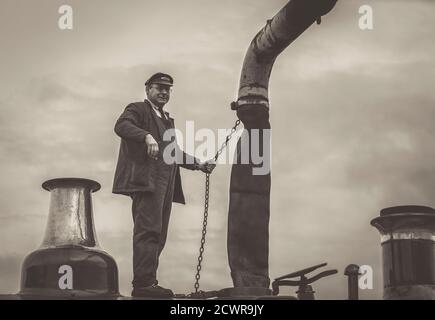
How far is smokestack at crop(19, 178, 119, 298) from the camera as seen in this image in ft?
27.5

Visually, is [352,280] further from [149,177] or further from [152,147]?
[152,147]

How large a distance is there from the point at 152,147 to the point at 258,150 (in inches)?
46.1

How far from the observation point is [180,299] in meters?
7.90

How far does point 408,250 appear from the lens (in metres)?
9.08

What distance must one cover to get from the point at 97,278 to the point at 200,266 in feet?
3.21

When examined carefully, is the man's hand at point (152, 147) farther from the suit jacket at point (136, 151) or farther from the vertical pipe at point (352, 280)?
the vertical pipe at point (352, 280)

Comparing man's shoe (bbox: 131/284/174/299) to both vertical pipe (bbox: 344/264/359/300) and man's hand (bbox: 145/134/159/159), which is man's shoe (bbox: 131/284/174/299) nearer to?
man's hand (bbox: 145/134/159/159)

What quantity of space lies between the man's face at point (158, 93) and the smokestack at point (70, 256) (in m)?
1.02

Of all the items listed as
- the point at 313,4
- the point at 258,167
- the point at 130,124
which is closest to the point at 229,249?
the point at 258,167

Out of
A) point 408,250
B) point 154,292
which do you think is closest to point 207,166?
point 154,292

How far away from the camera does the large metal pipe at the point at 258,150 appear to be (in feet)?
29.0

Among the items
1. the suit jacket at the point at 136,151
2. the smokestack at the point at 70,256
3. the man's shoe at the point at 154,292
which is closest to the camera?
the man's shoe at the point at 154,292

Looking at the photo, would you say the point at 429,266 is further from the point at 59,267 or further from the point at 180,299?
the point at 59,267

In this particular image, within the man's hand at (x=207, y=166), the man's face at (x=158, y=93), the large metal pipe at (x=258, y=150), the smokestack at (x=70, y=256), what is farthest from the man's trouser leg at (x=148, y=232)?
the man's face at (x=158, y=93)
